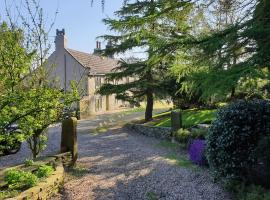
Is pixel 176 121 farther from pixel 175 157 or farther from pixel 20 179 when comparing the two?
pixel 20 179

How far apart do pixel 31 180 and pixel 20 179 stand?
22cm

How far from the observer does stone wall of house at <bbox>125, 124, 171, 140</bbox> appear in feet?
55.6

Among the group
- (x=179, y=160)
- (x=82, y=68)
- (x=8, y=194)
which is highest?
(x=82, y=68)

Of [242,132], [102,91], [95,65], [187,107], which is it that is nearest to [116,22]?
[242,132]

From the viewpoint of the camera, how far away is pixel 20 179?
6.96 m

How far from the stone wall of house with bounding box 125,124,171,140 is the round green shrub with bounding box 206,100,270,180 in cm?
→ 859

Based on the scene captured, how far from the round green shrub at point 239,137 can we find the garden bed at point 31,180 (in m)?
3.77

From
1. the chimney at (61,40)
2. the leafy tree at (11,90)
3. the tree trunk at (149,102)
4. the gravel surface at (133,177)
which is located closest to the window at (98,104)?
the chimney at (61,40)

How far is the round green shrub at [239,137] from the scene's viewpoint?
759 centimetres

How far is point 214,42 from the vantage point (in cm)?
597

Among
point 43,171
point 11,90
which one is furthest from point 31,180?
point 11,90

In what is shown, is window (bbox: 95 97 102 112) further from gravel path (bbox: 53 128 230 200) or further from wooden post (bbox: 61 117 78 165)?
wooden post (bbox: 61 117 78 165)

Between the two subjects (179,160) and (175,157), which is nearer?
(179,160)

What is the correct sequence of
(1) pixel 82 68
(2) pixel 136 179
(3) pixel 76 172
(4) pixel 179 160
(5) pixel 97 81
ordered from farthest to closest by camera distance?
(5) pixel 97 81 < (1) pixel 82 68 < (4) pixel 179 160 < (3) pixel 76 172 < (2) pixel 136 179
